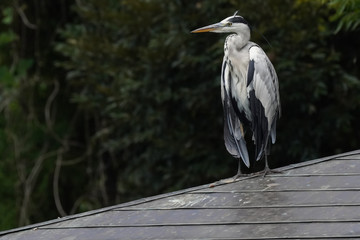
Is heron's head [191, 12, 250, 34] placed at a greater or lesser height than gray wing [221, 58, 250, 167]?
greater

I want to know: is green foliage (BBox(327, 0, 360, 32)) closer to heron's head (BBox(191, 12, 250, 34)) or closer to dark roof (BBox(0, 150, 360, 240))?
heron's head (BBox(191, 12, 250, 34))

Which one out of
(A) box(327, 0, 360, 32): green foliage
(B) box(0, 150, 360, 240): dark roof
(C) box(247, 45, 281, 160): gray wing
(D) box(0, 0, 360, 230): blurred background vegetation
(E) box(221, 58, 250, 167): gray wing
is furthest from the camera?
(D) box(0, 0, 360, 230): blurred background vegetation

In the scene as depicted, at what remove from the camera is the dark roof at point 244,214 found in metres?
3.18

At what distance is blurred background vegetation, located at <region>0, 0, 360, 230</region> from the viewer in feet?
22.7

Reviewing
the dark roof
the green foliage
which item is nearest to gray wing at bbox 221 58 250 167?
the dark roof

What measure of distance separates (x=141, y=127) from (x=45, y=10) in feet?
7.20

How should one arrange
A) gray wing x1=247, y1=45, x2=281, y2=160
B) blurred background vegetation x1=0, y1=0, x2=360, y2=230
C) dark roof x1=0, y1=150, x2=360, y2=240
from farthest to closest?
blurred background vegetation x1=0, y1=0, x2=360, y2=230 → gray wing x1=247, y1=45, x2=281, y2=160 → dark roof x1=0, y1=150, x2=360, y2=240

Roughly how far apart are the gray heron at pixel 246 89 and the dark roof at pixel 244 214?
660 mm

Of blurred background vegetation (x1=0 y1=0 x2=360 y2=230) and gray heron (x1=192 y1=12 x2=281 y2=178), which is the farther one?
blurred background vegetation (x1=0 y1=0 x2=360 y2=230)

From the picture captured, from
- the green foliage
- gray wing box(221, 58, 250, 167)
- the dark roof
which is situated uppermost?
the green foliage

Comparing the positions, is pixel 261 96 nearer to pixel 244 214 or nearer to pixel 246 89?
pixel 246 89

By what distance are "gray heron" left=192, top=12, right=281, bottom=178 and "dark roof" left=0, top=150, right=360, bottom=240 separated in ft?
2.16

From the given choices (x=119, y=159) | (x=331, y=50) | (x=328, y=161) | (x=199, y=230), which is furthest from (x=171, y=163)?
(x=199, y=230)

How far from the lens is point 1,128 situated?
31.8 feet
